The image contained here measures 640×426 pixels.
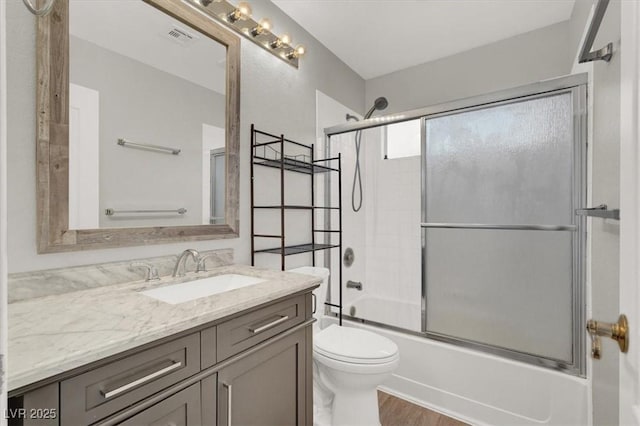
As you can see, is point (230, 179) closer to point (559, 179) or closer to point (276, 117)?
point (276, 117)

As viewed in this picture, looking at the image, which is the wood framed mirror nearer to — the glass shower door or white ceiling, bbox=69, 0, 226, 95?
white ceiling, bbox=69, 0, 226, 95

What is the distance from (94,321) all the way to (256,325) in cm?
47

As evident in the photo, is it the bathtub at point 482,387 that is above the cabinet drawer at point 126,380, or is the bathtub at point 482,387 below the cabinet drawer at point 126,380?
below

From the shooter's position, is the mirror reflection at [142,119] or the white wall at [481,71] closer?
the mirror reflection at [142,119]

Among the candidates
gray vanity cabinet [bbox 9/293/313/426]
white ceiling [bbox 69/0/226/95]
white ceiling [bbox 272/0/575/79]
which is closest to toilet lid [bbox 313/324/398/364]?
gray vanity cabinet [bbox 9/293/313/426]

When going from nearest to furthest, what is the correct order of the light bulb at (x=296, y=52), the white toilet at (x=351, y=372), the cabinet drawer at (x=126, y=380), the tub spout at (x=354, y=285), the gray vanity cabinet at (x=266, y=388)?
the cabinet drawer at (x=126, y=380), the gray vanity cabinet at (x=266, y=388), the white toilet at (x=351, y=372), the light bulb at (x=296, y=52), the tub spout at (x=354, y=285)

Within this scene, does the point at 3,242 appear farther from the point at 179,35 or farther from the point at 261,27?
the point at 261,27

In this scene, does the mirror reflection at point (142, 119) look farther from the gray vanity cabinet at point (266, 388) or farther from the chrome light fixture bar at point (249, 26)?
the gray vanity cabinet at point (266, 388)

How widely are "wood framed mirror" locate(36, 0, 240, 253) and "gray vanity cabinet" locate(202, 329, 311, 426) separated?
2.28 ft

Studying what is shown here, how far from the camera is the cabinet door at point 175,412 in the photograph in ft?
2.37

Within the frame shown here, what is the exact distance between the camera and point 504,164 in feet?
6.04

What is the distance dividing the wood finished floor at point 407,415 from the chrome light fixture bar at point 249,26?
2406 millimetres

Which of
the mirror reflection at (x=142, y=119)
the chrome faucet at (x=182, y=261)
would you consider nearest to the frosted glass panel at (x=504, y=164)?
the mirror reflection at (x=142, y=119)

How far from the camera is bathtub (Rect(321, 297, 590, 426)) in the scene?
1572 mm
